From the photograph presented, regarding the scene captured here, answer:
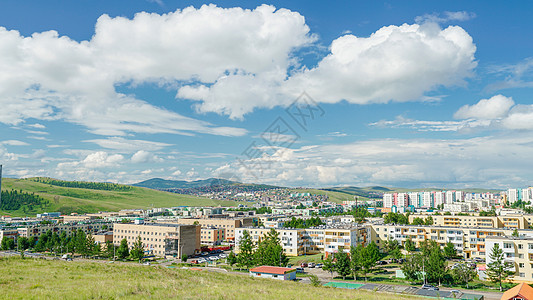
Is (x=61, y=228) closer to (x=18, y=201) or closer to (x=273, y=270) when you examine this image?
(x=273, y=270)

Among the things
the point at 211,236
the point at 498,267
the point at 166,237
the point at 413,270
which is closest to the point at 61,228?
the point at 211,236

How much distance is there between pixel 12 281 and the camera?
77.2ft

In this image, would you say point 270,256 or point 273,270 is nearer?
point 273,270

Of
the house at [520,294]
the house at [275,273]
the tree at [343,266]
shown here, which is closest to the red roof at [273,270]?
the house at [275,273]

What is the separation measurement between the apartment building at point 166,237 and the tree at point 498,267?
5756 centimetres

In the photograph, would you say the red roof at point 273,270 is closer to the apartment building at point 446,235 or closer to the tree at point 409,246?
the tree at point 409,246

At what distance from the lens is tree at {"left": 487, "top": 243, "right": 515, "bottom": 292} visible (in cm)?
4669

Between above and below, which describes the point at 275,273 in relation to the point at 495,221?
below

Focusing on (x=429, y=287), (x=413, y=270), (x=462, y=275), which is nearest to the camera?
(x=429, y=287)

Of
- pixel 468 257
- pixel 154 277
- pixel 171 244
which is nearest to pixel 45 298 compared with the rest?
pixel 154 277

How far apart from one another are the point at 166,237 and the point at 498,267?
6222 cm

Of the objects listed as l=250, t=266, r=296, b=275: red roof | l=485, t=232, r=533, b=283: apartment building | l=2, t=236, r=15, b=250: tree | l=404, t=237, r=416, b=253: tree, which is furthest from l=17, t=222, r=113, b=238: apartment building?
l=485, t=232, r=533, b=283: apartment building

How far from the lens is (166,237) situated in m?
78.8

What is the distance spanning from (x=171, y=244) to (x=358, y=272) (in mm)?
42824
